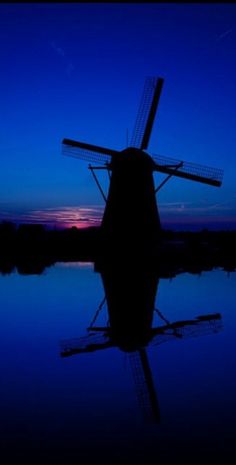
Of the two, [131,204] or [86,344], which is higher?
[131,204]

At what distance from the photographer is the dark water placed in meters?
4.28

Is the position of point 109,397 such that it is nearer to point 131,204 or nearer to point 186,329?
point 186,329

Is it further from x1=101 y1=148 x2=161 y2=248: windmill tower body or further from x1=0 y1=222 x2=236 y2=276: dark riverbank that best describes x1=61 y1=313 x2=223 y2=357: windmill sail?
x1=0 y1=222 x2=236 y2=276: dark riverbank

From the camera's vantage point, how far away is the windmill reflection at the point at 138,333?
609cm

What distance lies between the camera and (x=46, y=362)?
24.6ft

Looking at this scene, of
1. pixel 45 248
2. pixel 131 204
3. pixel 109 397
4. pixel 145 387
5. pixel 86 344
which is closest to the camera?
pixel 109 397

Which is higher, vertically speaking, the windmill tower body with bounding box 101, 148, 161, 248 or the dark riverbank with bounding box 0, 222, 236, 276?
the windmill tower body with bounding box 101, 148, 161, 248

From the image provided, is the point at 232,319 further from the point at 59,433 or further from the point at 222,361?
the point at 59,433

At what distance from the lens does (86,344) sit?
29.0 feet

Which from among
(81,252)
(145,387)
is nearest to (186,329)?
(145,387)

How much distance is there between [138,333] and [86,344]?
1443 millimetres

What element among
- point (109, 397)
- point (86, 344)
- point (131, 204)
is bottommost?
point (86, 344)

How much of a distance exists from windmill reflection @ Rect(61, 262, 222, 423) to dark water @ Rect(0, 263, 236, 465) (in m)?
0.09

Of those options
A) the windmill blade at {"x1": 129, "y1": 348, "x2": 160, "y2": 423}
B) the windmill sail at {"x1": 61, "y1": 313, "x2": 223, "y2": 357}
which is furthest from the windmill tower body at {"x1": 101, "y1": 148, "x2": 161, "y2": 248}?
the windmill blade at {"x1": 129, "y1": 348, "x2": 160, "y2": 423}
